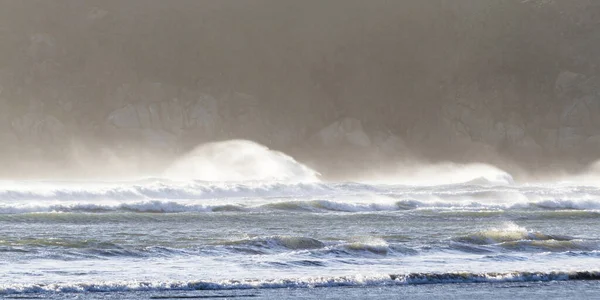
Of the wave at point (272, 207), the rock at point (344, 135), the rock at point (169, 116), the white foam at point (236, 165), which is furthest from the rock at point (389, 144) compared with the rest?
the wave at point (272, 207)

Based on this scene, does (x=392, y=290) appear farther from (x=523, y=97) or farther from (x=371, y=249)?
(x=523, y=97)

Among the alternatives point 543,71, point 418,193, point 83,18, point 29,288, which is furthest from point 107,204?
point 543,71

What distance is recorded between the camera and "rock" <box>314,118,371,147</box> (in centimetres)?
6994

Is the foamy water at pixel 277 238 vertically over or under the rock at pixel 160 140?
under

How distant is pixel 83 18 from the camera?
7675 cm

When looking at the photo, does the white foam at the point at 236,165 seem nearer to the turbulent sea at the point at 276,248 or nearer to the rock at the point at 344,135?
the rock at the point at 344,135

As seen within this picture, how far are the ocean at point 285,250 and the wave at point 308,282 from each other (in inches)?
0.8

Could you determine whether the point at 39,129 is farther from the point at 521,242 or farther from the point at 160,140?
the point at 521,242

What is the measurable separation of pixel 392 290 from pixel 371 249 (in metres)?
4.63

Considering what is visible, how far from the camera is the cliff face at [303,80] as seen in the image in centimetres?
6700

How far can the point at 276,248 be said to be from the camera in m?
22.1

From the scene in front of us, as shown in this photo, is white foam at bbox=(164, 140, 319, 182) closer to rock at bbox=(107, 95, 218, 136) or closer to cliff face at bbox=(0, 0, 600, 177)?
cliff face at bbox=(0, 0, 600, 177)

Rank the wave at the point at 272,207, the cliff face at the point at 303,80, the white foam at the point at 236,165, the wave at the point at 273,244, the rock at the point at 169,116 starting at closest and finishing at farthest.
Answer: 1. the wave at the point at 273,244
2. the wave at the point at 272,207
3. the white foam at the point at 236,165
4. the rock at the point at 169,116
5. the cliff face at the point at 303,80

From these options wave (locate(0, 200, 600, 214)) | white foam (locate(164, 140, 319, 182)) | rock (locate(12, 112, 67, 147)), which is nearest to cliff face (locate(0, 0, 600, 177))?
rock (locate(12, 112, 67, 147))
